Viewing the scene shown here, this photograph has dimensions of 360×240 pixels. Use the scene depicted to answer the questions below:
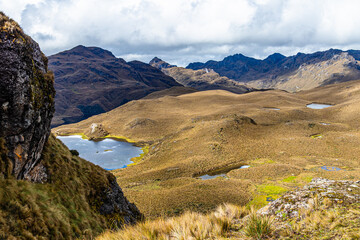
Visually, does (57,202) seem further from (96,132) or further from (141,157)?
(96,132)

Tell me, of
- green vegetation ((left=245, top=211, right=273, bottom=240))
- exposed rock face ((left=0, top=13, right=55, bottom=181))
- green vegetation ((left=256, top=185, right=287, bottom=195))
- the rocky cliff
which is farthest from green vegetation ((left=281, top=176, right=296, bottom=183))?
green vegetation ((left=245, top=211, right=273, bottom=240))

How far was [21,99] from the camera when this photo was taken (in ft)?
39.3

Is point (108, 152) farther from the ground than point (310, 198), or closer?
closer

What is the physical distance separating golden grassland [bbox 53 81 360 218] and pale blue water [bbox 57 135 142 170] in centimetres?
726

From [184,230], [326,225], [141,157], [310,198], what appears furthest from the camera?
[141,157]

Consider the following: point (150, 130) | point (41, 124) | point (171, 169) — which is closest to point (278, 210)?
point (41, 124)

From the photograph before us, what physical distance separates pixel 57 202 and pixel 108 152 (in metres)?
78.3

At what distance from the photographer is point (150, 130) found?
110m

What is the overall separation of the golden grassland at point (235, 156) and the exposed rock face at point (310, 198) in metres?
3.79

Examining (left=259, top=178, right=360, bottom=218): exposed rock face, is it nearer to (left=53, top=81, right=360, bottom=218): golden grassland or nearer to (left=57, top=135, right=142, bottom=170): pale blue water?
(left=53, top=81, right=360, bottom=218): golden grassland

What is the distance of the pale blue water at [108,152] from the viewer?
73244mm

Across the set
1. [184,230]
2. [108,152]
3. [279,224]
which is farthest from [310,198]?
[108,152]

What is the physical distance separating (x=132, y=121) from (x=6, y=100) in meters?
113

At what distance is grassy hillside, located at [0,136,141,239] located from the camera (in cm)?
810
